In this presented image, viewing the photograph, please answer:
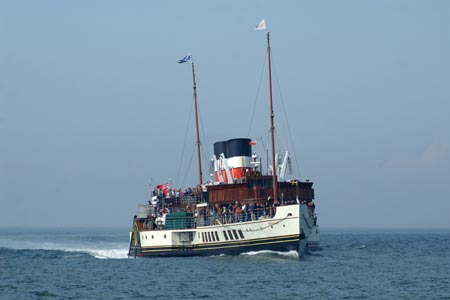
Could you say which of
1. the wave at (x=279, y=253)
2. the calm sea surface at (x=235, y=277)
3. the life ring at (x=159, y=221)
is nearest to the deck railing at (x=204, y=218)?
the life ring at (x=159, y=221)

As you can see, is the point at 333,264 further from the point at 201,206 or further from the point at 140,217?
the point at 140,217

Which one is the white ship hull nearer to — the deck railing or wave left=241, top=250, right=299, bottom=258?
wave left=241, top=250, right=299, bottom=258

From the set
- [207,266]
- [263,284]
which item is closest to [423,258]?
[207,266]

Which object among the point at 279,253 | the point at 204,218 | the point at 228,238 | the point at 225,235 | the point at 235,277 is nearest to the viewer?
the point at 235,277

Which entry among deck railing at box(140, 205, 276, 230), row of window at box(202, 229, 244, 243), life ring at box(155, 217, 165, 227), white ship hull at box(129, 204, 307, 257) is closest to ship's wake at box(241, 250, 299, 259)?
white ship hull at box(129, 204, 307, 257)

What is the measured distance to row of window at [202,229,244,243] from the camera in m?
68.9

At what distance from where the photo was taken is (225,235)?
2753 inches

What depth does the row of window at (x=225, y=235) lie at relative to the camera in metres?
68.9

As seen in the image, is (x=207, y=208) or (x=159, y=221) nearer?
(x=207, y=208)

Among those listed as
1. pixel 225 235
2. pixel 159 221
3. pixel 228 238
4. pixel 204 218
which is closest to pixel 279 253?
pixel 228 238

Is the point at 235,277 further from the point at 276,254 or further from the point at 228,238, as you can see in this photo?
the point at 228,238

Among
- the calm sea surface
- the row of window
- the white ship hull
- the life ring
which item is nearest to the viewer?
the calm sea surface

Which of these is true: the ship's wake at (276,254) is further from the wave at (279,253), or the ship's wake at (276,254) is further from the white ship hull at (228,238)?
the white ship hull at (228,238)

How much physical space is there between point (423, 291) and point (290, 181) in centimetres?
2734
